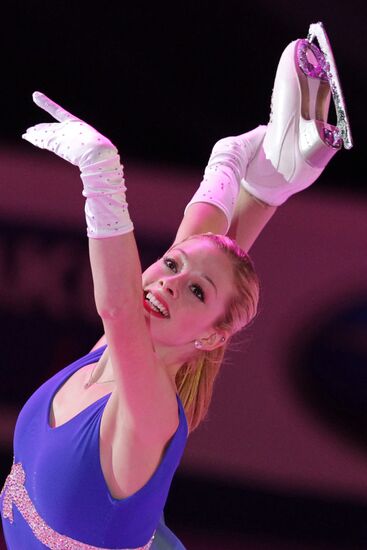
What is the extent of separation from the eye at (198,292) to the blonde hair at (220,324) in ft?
0.24

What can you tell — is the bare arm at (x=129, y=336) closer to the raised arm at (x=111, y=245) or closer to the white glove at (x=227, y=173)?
the raised arm at (x=111, y=245)

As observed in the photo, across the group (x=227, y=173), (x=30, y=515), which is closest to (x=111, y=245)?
(x=30, y=515)

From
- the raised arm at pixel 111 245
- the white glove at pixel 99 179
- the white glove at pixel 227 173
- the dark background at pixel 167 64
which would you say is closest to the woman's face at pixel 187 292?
the raised arm at pixel 111 245

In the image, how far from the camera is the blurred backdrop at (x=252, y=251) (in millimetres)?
3029

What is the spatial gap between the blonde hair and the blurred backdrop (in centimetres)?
94

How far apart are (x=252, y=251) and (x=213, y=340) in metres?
1.41

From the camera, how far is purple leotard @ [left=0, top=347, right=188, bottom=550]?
1.79 meters

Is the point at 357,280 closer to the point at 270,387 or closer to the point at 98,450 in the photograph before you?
the point at 270,387

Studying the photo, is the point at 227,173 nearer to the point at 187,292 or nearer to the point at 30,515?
the point at 187,292

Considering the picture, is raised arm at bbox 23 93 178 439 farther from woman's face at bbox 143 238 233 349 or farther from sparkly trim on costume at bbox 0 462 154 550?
sparkly trim on costume at bbox 0 462 154 550

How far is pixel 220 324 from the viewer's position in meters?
1.88

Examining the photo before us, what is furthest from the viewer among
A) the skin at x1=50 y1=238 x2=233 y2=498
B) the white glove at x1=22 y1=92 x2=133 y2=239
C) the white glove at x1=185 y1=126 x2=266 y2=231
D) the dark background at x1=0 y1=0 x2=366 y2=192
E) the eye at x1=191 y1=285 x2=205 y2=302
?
the dark background at x1=0 y1=0 x2=366 y2=192

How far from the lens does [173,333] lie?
5.90ft

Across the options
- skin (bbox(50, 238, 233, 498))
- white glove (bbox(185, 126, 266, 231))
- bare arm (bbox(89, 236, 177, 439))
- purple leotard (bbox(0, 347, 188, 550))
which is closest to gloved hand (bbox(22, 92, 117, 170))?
bare arm (bbox(89, 236, 177, 439))
